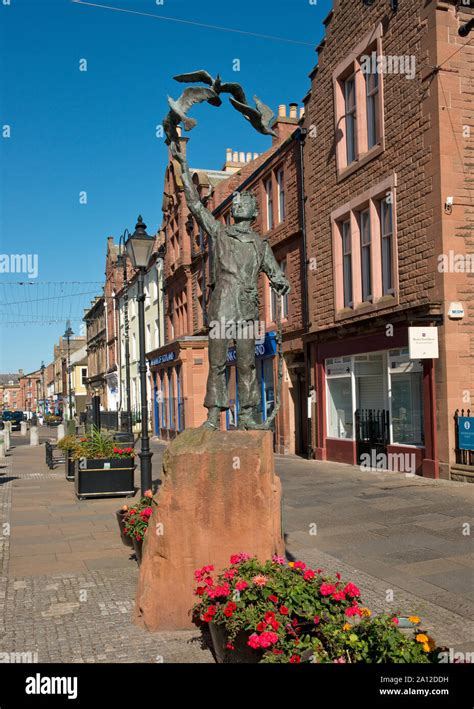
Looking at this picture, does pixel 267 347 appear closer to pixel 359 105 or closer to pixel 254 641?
pixel 359 105

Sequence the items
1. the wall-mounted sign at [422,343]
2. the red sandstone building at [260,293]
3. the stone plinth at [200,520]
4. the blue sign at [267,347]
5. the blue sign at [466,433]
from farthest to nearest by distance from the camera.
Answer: the blue sign at [267,347] → the red sandstone building at [260,293] → the wall-mounted sign at [422,343] → the blue sign at [466,433] → the stone plinth at [200,520]

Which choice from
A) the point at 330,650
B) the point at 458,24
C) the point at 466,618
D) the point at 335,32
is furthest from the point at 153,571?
the point at 335,32

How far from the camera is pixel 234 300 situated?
6.89 metres

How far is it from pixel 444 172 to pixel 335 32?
6918 mm

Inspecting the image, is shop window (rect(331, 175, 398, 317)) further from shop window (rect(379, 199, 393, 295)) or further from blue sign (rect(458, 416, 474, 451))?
blue sign (rect(458, 416, 474, 451))

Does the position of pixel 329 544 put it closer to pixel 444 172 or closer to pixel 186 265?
pixel 444 172

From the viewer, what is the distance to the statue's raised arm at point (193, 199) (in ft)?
22.0

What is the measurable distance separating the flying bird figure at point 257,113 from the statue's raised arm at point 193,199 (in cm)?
88

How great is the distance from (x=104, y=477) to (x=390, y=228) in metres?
8.74

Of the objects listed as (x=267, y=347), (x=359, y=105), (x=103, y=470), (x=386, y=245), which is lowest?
(x=103, y=470)

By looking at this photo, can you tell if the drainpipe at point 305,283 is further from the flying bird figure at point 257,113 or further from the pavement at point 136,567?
the flying bird figure at point 257,113

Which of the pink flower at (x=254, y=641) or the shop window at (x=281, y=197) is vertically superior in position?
the shop window at (x=281, y=197)

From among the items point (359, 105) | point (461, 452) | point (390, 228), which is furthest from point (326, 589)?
point (359, 105)

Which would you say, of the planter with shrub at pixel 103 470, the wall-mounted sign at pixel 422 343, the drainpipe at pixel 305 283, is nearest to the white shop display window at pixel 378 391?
the wall-mounted sign at pixel 422 343
